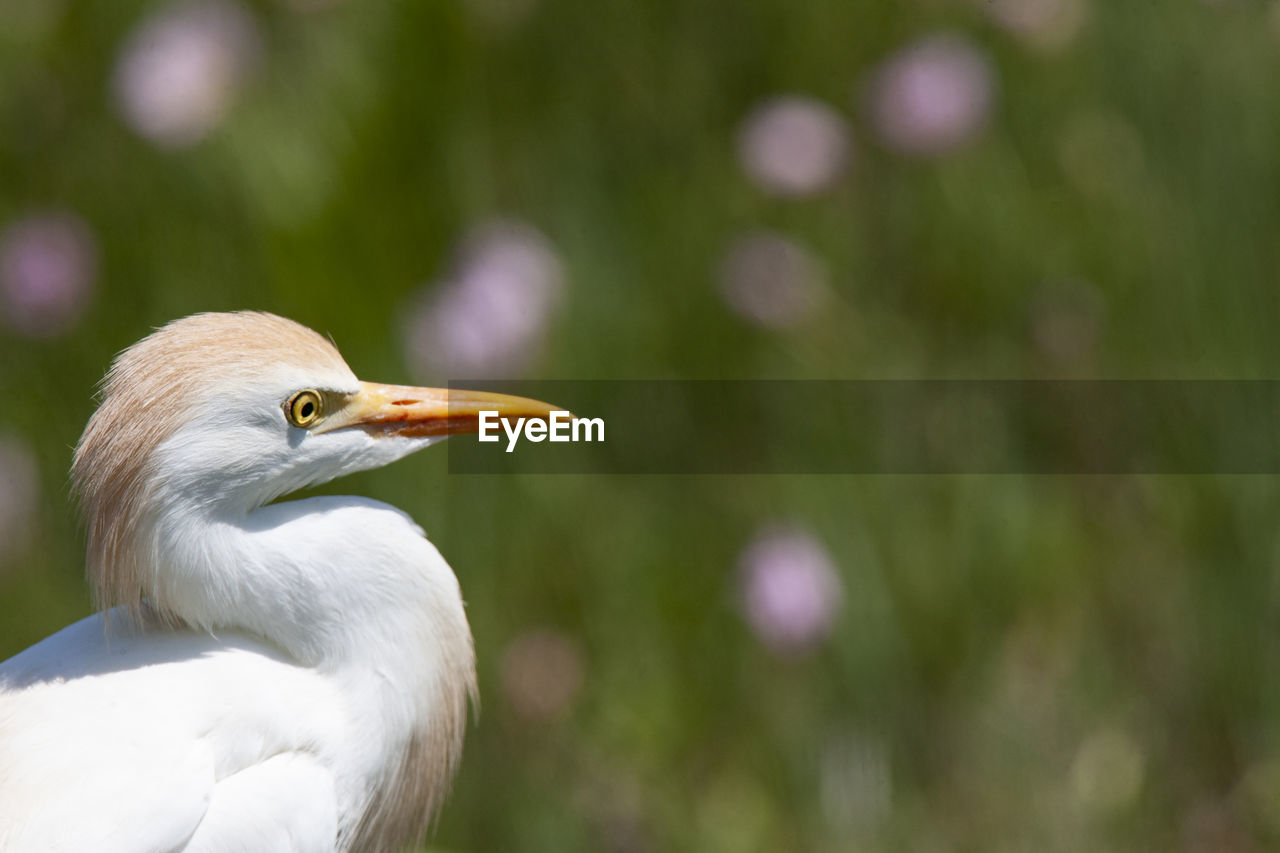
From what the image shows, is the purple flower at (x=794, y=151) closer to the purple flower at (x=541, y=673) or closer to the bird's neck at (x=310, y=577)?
the purple flower at (x=541, y=673)

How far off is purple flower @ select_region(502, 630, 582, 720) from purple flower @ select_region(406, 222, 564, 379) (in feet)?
1.15

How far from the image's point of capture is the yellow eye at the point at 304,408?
86cm

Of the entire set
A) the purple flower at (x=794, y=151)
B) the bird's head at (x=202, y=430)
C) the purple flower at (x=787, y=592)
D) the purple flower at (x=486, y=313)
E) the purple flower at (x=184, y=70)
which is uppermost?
the purple flower at (x=184, y=70)

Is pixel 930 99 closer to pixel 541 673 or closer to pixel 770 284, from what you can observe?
pixel 770 284

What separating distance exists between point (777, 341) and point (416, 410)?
875 millimetres

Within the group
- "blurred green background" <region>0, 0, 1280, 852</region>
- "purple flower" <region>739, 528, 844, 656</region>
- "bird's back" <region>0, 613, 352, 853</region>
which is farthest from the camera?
"blurred green background" <region>0, 0, 1280, 852</region>

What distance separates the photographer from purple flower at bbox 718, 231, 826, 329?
1.59 meters

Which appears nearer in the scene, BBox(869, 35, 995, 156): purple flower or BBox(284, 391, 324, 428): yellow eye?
BBox(284, 391, 324, 428): yellow eye

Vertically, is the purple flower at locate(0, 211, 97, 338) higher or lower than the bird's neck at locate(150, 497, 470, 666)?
higher

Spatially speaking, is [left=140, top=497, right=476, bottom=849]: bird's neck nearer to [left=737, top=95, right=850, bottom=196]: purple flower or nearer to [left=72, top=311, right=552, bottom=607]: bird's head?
[left=72, top=311, right=552, bottom=607]: bird's head

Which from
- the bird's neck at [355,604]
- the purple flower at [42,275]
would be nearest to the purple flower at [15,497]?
the purple flower at [42,275]

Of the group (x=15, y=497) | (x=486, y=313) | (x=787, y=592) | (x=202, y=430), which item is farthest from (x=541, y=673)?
(x=202, y=430)

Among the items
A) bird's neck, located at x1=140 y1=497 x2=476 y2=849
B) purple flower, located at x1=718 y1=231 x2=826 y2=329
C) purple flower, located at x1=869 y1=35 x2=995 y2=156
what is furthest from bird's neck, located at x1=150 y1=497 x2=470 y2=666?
purple flower, located at x1=869 y1=35 x2=995 y2=156

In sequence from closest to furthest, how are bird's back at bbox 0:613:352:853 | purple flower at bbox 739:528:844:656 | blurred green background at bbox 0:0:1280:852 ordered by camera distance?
bird's back at bbox 0:613:352:853 < purple flower at bbox 739:528:844:656 < blurred green background at bbox 0:0:1280:852
